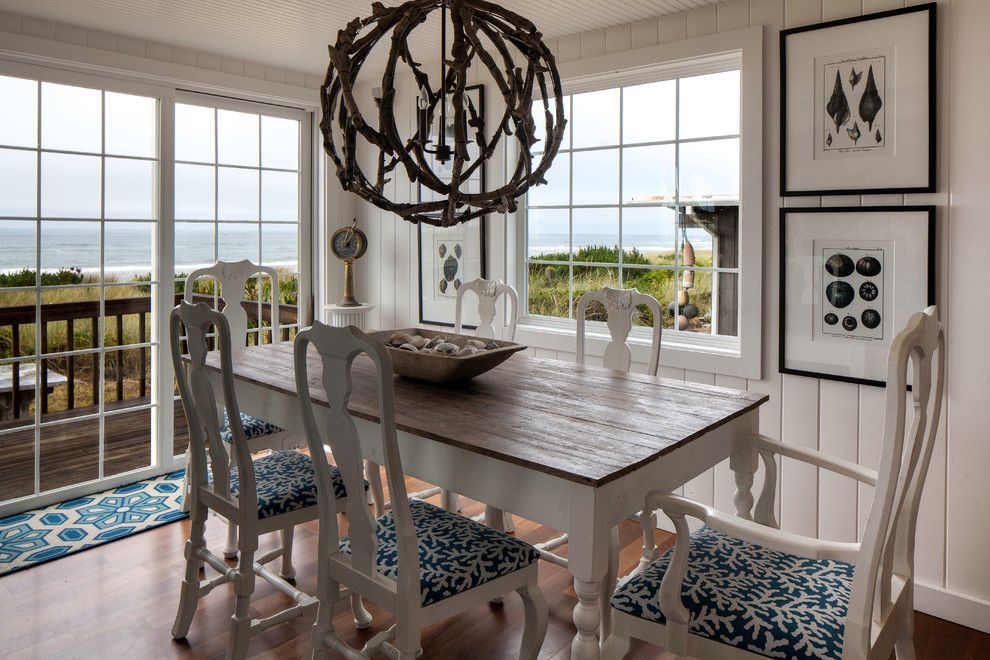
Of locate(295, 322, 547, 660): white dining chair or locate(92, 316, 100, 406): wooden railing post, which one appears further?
locate(92, 316, 100, 406): wooden railing post

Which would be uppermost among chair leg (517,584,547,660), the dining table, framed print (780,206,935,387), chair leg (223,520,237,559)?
framed print (780,206,935,387)

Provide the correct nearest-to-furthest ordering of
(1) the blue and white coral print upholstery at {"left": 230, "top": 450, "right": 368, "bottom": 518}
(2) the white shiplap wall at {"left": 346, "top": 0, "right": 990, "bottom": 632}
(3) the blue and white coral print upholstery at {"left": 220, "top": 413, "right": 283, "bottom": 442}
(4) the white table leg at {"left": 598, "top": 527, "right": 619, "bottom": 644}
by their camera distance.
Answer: (4) the white table leg at {"left": 598, "top": 527, "right": 619, "bottom": 644}
(1) the blue and white coral print upholstery at {"left": 230, "top": 450, "right": 368, "bottom": 518}
(2) the white shiplap wall at {"left": 346, "top": 0, "right": 990, "bottom": 632}
(3) the blue and white coral print upholstery at {"left": 220, "top": 413, "right": 283, "bottom": 442}

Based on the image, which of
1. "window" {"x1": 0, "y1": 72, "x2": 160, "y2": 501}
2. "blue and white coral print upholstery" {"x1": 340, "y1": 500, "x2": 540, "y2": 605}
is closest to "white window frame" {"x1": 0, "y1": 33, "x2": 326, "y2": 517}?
"window" {"x1": 0, "y1": 72, "x2": 160, "y2": 501}

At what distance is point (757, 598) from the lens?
159 centimetres

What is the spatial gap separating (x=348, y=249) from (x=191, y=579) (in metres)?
2.50

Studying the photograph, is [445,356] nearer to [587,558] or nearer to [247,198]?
[587,558]

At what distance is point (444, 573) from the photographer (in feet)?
5.77

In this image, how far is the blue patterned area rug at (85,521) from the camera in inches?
120

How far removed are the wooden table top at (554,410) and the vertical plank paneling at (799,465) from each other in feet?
2.60

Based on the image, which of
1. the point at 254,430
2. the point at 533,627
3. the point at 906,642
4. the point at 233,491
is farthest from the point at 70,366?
the point at 906,642

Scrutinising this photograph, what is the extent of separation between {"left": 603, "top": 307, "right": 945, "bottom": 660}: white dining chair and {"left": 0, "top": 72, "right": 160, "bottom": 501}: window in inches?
124

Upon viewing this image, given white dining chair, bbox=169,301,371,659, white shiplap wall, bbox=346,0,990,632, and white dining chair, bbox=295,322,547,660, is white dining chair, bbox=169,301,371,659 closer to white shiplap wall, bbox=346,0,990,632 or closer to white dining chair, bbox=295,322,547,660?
white dining chair, bbox=295,322,547,660

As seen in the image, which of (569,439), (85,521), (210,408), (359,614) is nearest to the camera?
(569,439)

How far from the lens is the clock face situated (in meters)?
4.47
